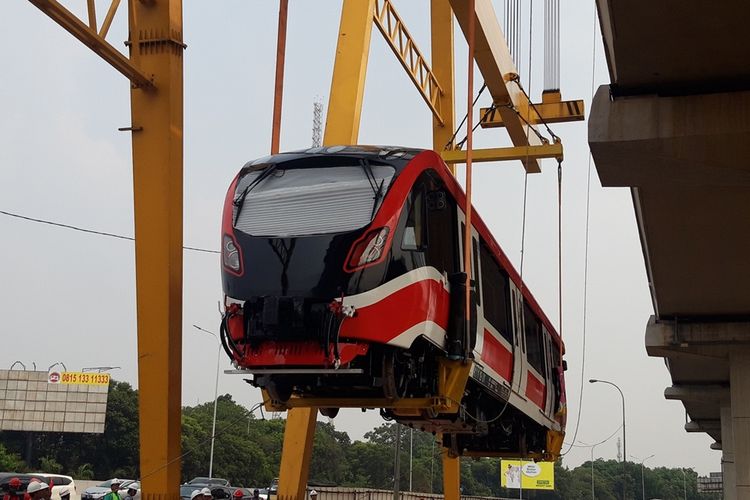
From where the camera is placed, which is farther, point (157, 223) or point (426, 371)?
point (157, 223)

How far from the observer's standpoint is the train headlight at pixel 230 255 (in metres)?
8.95

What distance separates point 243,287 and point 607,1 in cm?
400

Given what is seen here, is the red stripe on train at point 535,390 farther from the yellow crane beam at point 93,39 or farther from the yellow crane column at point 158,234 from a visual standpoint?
the yellow crane beam at point 93,39

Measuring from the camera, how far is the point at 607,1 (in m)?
8.49

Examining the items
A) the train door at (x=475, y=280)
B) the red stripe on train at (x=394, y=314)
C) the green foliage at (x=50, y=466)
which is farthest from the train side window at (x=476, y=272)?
the green foliage at (x=50, y=466)

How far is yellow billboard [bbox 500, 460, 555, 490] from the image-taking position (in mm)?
74812

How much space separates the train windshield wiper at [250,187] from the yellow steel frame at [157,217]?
2481mm

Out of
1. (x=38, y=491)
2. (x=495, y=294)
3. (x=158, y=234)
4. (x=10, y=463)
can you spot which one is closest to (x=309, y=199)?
(x=158, y=234)

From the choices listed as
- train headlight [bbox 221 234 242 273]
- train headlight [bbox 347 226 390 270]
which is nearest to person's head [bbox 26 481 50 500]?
train headlight [bbox 221 234 242 273]

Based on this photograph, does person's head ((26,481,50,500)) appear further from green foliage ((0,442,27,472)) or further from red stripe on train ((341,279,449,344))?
green foliage ((0,442,27,472))

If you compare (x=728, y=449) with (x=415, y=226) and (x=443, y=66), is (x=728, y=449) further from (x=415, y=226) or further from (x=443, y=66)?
(x=415, y=226)

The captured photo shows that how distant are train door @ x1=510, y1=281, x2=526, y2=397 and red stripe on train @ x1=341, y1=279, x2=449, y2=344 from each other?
→ 13.2ft

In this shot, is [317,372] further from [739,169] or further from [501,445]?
[501,445]

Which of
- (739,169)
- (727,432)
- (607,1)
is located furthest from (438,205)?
(727,432)
